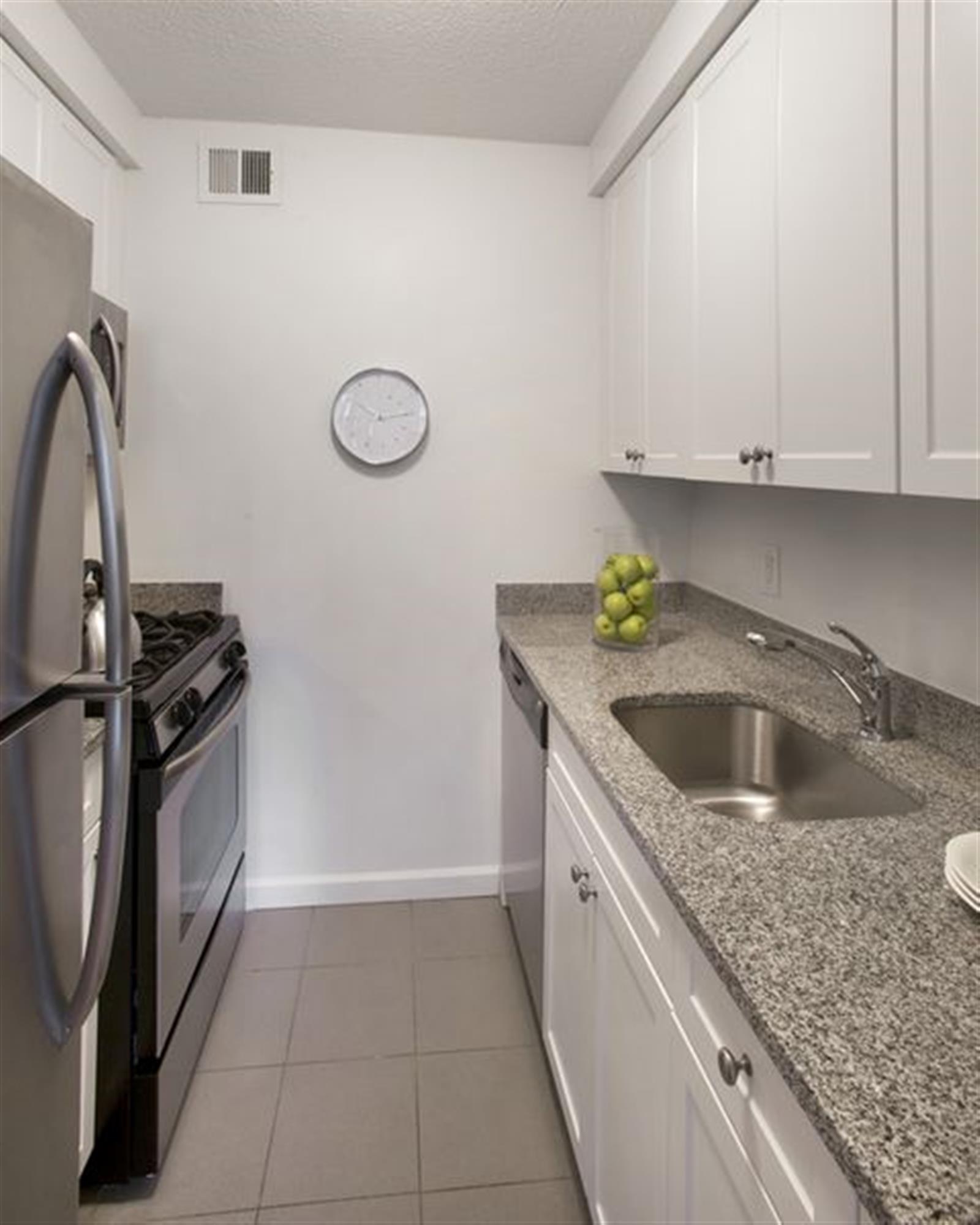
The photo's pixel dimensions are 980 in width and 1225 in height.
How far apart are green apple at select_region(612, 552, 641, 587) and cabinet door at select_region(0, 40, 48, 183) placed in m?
1.66

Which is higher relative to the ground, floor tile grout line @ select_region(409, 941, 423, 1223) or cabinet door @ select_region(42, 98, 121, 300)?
cabinet door @ select_region(42, 98, 121, 300)

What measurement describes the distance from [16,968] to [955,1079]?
84 centimetres

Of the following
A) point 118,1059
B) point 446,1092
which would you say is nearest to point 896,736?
point 446,1092

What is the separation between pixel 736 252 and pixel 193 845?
1.75m

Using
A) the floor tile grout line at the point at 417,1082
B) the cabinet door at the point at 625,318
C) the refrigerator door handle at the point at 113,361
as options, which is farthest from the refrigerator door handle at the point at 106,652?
the cabinet door at the point at 625,318

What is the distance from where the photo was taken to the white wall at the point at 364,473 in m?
2.53

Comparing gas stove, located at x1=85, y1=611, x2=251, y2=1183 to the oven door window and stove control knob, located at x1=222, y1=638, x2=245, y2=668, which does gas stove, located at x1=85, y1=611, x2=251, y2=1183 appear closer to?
the oven door window

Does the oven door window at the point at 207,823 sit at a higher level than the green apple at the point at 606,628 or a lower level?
lower

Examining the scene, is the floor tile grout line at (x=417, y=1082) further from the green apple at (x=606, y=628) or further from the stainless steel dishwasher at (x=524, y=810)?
the green apple at (x=606, y=628)

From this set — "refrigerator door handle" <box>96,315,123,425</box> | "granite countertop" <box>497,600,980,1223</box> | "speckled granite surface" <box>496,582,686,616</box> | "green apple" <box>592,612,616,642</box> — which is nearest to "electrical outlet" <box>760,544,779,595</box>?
"green apple" <box>592,612,616,642</box>

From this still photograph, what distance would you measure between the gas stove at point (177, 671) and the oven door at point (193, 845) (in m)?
0.04

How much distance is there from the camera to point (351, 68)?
2160 millimetres

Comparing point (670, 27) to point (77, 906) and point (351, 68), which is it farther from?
point (77, 906)

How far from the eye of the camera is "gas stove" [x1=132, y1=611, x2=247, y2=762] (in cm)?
161
